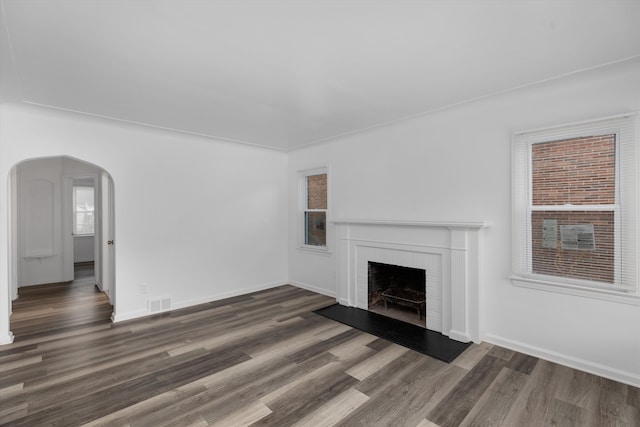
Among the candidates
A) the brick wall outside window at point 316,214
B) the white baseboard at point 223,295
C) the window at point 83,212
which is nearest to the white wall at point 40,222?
the window at point 83,212

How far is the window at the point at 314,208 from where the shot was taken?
17.2 feet

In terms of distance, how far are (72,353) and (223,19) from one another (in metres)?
3.49

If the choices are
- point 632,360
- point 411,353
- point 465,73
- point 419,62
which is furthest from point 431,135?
point 632,360

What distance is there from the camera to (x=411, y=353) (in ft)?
9.87

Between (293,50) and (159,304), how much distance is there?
3837mm

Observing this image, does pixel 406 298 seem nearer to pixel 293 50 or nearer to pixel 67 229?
pixel 293 50

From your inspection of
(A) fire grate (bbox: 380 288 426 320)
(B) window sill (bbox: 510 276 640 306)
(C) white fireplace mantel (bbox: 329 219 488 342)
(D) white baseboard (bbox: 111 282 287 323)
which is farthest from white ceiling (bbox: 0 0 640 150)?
(D) white baseboard (bbox: 111 282 287 323)

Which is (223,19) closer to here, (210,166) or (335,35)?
(335,35)

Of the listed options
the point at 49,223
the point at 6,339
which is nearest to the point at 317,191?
the point at 6,339

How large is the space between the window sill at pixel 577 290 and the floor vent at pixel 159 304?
4.37 m

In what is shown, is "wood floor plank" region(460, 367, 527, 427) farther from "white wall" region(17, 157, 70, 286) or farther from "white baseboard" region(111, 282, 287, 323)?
"white wall" region(17, 157, 70, 286)

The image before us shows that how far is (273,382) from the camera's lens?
100 inches

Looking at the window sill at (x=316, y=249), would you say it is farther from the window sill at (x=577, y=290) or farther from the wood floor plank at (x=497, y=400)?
the wood floor plank at (x=497, y=400)

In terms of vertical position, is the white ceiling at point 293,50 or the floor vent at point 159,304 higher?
the white ceiling at point 293,50
